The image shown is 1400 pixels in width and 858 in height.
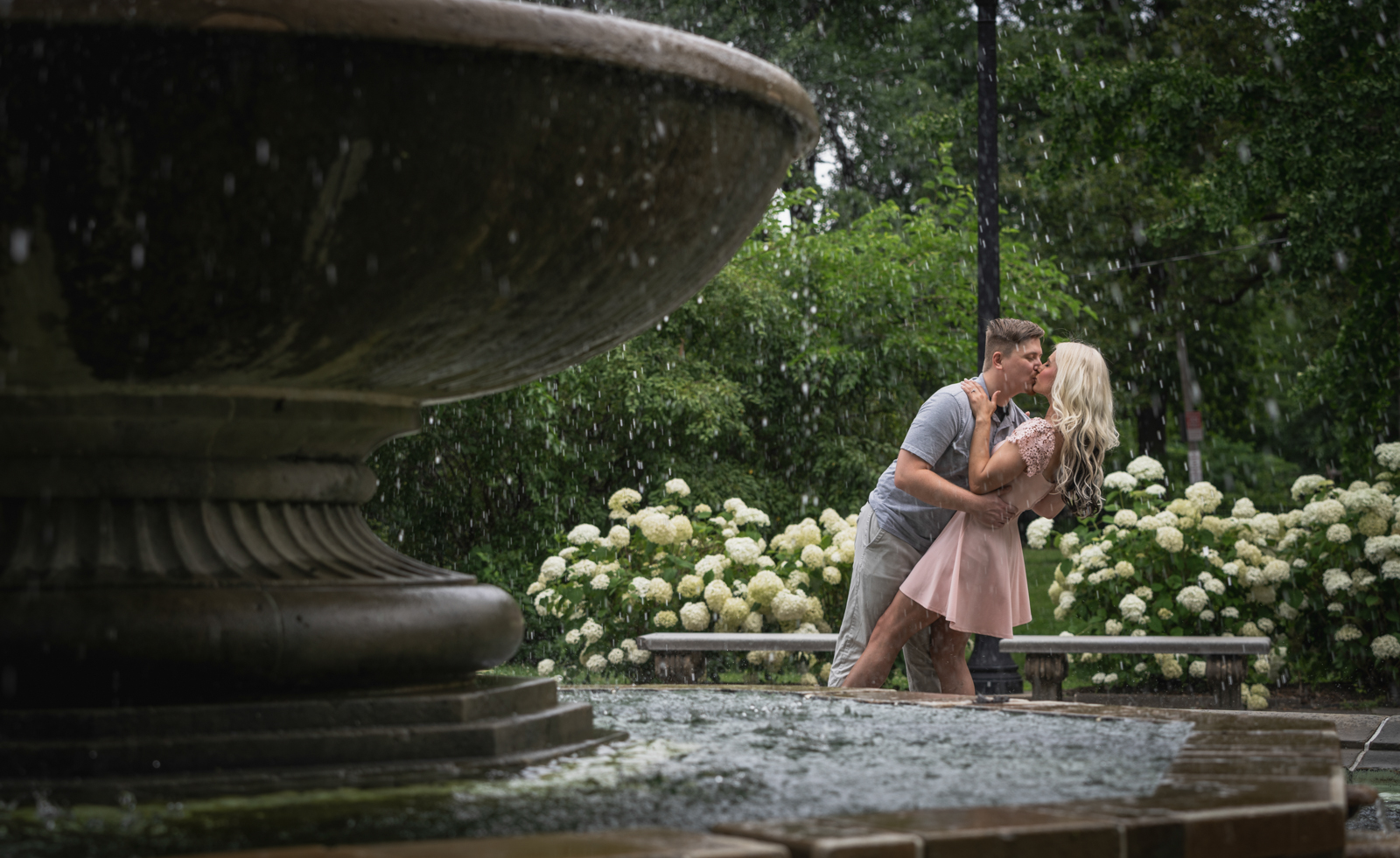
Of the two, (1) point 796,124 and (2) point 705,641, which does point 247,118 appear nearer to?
(1) point 796,124

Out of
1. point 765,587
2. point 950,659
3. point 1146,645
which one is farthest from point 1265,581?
point 950,659

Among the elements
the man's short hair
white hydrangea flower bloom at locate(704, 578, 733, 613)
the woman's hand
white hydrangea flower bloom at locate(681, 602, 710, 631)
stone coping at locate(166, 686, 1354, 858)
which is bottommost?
white hydrangea flower bloom at locate(681, 602, 710, 631)

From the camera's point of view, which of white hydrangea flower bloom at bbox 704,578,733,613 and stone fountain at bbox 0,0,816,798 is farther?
white hydrangea flower bloom at bbox 704,578,733,613

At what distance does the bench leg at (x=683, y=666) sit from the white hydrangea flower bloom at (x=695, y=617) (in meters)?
0.53

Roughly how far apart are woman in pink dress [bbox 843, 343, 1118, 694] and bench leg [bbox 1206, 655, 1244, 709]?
10.1 feet

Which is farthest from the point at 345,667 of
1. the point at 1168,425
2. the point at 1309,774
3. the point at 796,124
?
the point at 1168,425

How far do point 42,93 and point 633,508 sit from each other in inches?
468

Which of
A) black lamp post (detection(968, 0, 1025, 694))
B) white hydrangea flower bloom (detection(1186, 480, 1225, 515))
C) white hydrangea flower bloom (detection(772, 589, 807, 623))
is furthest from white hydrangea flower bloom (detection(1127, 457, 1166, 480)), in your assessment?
white hydrangea flower bloom (detection(772, 589, 807, 623))

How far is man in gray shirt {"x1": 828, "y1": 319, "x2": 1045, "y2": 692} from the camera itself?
520cm

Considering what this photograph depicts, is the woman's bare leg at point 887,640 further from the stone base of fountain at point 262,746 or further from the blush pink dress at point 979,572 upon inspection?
the stone base of fountain at point 262,746

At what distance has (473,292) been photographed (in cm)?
305

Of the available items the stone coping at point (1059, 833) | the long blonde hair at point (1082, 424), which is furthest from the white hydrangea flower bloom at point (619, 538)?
the stone coping at point (1059, 833)

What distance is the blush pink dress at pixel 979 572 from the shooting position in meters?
5.16

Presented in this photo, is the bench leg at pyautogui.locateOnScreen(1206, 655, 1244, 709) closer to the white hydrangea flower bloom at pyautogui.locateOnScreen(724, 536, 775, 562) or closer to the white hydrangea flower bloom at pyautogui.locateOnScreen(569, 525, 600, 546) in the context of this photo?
the white hydrangea flower bloom at pyautogui.locateOnScreen(724, 536, 775, 562)
